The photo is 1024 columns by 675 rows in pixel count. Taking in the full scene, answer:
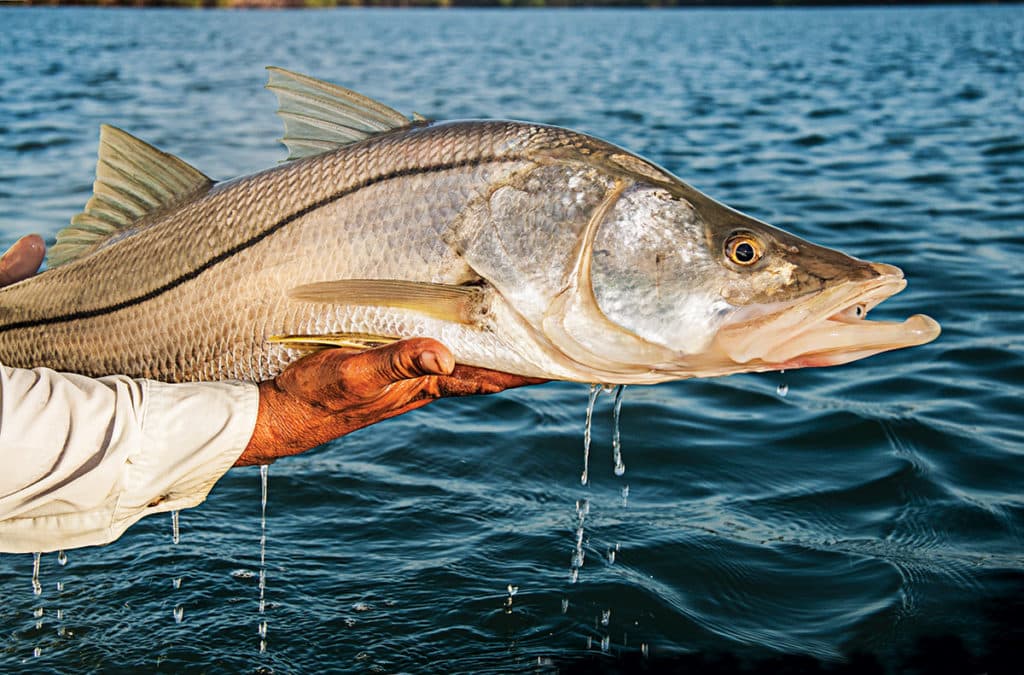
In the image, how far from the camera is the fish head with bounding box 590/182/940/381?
107 inches

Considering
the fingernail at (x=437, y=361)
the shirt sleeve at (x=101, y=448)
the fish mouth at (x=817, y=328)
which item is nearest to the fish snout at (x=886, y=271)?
the fish mouth at (x=817, y=328)

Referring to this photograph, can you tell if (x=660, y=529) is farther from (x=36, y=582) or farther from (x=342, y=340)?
(x=36, y=582)

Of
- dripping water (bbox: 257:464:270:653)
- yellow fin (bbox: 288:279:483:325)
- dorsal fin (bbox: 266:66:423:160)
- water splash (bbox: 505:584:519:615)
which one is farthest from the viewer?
water splash (bbox: 505:584:519:615)

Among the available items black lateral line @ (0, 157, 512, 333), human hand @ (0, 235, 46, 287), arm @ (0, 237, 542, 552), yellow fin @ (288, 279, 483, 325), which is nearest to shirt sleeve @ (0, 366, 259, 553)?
arm @ (0, 237, 542, 552)

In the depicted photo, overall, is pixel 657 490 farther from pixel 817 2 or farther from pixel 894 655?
pixel 817 2

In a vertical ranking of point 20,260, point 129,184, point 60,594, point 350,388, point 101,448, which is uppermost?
point 129,184

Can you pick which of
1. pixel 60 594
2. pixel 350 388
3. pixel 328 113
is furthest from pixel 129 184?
pixel 60 594

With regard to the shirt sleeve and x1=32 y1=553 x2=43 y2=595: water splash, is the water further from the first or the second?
the shirt sleeve

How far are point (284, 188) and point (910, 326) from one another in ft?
5.56

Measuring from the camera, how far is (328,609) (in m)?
4.33

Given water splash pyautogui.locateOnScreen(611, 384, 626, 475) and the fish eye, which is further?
water splash pyautogui.locateOnScreen(611, 384, 626, 475)

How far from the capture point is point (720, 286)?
2.81 meters

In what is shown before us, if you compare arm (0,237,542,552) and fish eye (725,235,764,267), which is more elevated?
fish eye (725,235,764,267)

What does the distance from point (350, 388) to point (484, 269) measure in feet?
1.66
